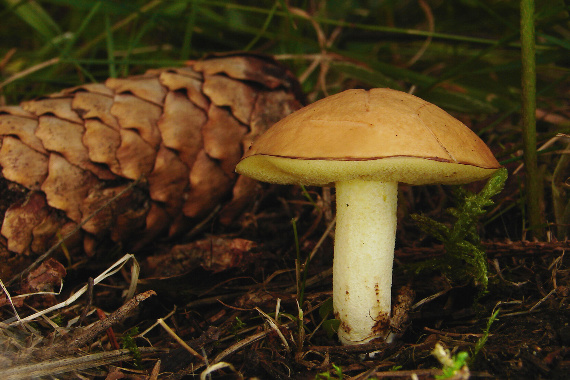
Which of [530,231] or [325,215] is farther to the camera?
[325,215]

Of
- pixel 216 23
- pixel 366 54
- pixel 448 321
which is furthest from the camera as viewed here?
pixel 366 54

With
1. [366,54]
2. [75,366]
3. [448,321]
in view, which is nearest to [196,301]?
[75,366]

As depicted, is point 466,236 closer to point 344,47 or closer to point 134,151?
point 134,151

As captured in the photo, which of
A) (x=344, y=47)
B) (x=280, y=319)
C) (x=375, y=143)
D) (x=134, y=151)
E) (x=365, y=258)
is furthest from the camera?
(x=344, y=47)

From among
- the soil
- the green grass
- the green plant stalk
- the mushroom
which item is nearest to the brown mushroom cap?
the mushroom

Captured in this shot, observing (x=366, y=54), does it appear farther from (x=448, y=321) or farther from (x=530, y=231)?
(x=448, y=321)

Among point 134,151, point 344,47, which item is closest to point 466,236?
point 134,151
